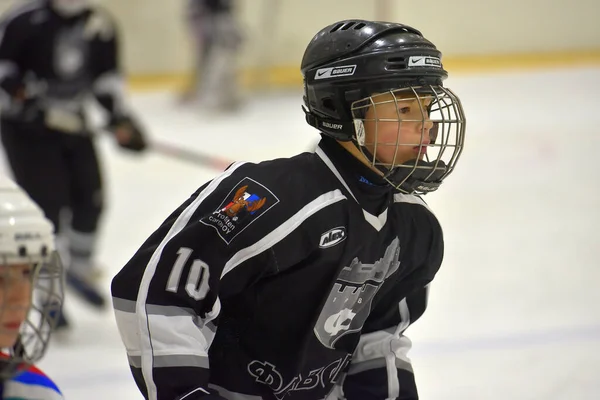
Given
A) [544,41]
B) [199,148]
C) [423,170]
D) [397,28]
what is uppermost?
[397,28]

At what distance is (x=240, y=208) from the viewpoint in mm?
1345

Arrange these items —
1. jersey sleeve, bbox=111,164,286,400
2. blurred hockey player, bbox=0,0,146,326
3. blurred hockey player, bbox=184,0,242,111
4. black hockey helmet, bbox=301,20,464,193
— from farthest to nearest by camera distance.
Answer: blurred hockey player, bbox=184,0,242,111, blurred hockey player, bbox=0,0,146,326, black hockey helmet, bbox=301,20,464,193, jersey sleeve, bbox=111,164,286,400

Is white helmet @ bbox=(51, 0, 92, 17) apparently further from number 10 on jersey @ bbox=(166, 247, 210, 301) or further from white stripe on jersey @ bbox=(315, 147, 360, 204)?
number 10 on jersey @ bbox=(166, 247, 210, 301)

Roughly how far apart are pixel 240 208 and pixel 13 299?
341 millimetres

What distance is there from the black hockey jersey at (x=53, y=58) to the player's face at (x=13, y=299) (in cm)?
206

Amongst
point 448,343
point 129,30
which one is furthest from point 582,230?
point 129,30

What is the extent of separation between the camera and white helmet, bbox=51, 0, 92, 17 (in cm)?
319

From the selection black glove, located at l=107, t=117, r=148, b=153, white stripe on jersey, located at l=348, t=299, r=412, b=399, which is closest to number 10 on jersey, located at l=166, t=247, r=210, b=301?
white stripe on jersey, located at l=348, t=299, r=412, b=399

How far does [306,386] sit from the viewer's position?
1.52m

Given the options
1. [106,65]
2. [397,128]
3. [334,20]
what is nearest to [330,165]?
[397,128]

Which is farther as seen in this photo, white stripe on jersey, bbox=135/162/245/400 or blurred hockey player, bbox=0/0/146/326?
blurred hockey player, bbox=0/0/146/326

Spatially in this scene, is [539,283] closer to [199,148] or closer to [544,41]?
[199,148]

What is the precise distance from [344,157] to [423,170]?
128 millimetres

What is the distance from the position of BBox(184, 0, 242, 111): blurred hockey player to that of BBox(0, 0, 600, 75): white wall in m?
0.30
